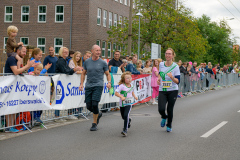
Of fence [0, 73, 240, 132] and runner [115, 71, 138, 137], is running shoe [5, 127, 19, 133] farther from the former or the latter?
runner [115, 71, 138, 137]

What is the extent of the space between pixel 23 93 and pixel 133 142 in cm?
299

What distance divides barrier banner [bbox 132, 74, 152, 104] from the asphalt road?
188 inches

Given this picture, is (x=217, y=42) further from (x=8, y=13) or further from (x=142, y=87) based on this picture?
(x=142, y=87)

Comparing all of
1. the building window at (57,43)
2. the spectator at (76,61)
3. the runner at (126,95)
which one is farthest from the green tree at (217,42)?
the runner at (126,95)

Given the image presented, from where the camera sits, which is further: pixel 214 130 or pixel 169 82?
pixel 214 130

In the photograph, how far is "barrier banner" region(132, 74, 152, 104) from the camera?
52.4ft

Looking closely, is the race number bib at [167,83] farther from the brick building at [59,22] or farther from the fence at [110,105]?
the brick building at [59,22]

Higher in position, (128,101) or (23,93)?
(23,93)

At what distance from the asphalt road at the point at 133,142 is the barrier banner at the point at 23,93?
0.68 m

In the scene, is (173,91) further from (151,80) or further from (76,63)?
(151,80)

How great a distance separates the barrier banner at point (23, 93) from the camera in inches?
350

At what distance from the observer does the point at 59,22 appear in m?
44.6

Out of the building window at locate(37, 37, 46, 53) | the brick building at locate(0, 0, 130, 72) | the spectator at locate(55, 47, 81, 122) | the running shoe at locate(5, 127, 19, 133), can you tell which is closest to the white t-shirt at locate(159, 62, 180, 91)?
the spectator at locate(55, 47, 81, 122)

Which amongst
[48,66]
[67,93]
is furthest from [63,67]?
[48,66]
